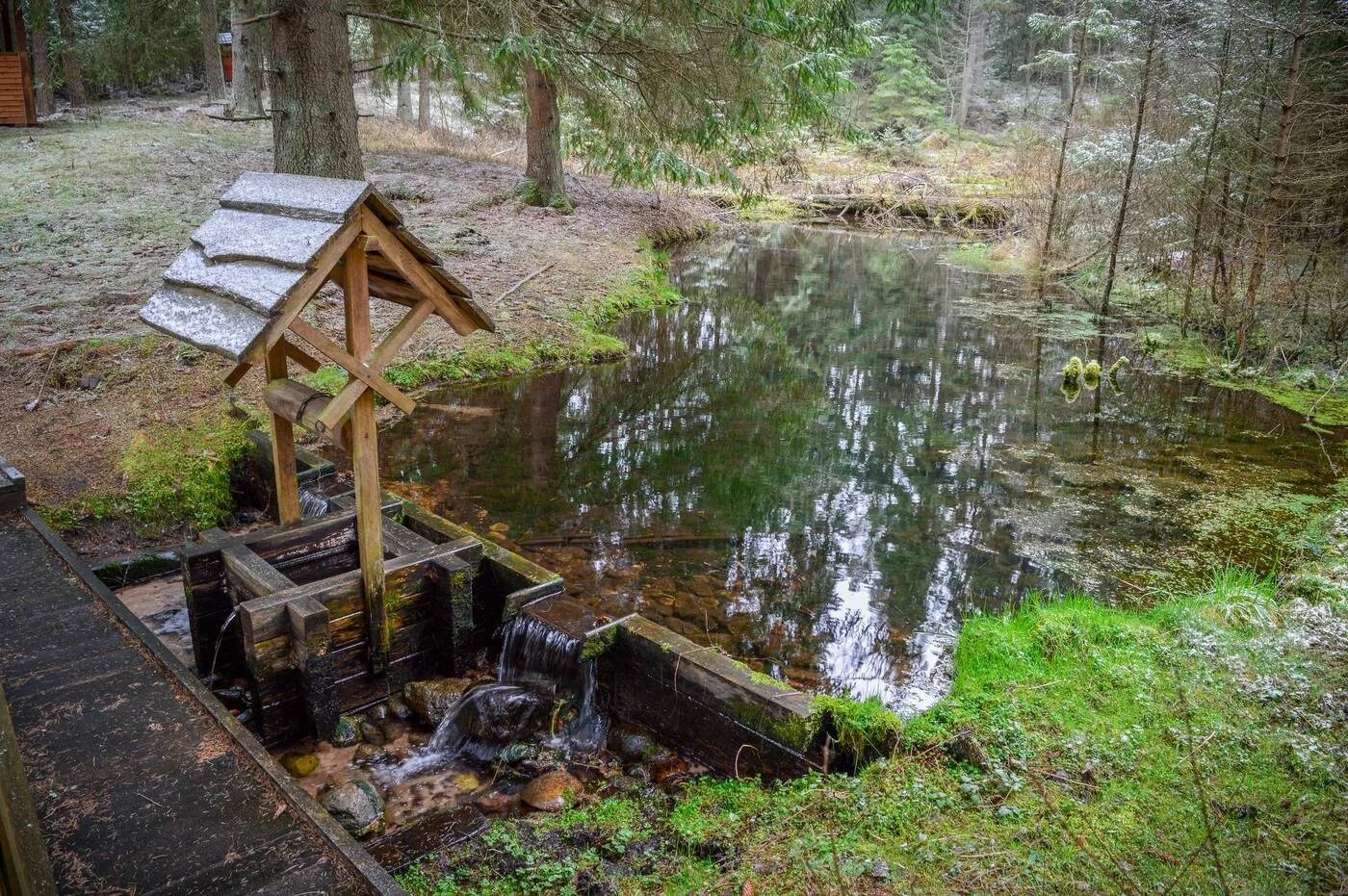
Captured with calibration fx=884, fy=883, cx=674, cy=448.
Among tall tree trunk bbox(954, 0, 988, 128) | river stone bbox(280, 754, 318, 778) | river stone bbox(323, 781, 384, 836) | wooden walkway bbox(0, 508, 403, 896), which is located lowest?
river stone bbox(280, 754, 318, 778)

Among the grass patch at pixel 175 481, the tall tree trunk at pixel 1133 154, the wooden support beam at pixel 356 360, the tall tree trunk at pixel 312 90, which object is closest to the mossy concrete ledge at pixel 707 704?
the wooden support beam at pixel 356 360

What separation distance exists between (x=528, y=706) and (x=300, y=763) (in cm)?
136

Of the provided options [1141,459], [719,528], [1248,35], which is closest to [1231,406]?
[1141,459]

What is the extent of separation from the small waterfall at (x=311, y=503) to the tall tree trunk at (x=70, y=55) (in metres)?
22.3

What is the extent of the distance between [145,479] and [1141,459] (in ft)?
34.5

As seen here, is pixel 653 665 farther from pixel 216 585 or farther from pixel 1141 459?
pixel 1141 459

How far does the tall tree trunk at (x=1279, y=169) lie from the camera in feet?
41.3

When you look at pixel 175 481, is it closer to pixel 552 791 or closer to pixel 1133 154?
pixel 552 791

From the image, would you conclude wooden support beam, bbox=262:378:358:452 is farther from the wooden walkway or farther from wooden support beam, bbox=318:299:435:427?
the wooden walkway

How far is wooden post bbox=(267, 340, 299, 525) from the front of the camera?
5.99 meters

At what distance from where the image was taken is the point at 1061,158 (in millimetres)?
19031

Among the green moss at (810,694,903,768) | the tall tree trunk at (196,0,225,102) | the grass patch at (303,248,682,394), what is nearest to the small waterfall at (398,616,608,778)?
the green moss at (810,694,903,768)

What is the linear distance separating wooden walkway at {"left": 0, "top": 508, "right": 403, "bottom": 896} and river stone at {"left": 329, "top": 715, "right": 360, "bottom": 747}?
1.11 metres

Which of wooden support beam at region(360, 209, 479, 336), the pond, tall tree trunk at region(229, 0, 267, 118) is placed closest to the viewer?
wooden support beam at region(360, 209, 479, 336)
